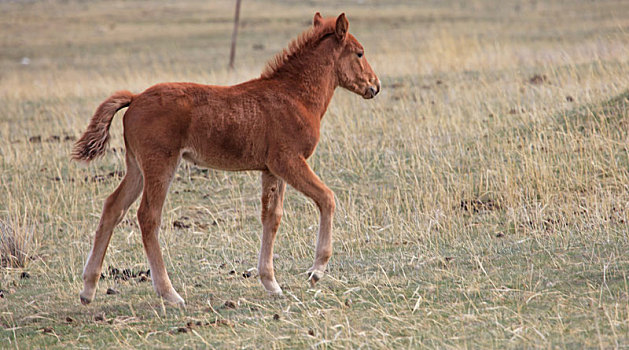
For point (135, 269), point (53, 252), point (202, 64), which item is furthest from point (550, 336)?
point (202, 64)

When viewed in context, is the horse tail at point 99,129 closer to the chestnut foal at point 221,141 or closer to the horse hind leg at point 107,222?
the chestnut foal at point 221,141

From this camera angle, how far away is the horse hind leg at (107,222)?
232 inches

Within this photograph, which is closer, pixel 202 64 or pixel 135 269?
pixel 135 269

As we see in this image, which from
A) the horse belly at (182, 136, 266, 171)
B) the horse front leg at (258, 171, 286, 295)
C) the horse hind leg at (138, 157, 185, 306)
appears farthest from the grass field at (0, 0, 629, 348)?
the horse belly at (182, 136, 266, 171)

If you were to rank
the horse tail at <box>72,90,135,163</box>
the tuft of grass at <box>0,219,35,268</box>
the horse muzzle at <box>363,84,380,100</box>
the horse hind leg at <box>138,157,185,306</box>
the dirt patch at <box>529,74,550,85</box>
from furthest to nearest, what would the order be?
the dirt patch at <box>529,74,550,85</box> < the tuft of grass at <box>0,219,35,268</box> < the horse muzzle at <box>363,84,380,100</box> < the horse tail at <box>72,90,135,163</box> < the horse hind leg at <box>138,157,185,306</box>

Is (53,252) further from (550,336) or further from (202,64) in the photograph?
(202,64)

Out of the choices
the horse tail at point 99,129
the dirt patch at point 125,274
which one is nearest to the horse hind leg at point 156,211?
the horse tail at point 99,129

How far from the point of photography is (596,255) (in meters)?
6.07

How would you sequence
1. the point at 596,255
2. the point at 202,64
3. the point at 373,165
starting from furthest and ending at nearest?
the point at 202,64 < the point at 373,165 < the point at 596,255

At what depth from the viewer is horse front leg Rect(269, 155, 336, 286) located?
5715mm

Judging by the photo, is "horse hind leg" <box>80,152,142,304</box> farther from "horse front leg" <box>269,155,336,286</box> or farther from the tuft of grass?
the tuft of grass

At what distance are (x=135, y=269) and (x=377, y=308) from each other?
2.63 metres

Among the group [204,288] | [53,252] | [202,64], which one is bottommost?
[202,64]

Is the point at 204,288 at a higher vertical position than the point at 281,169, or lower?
lower
